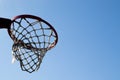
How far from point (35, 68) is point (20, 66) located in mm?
474

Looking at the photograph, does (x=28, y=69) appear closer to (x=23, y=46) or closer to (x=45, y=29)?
(x=23, y=46)

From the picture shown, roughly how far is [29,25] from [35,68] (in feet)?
4.34

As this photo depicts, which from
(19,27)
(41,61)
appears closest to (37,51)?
(41,61)

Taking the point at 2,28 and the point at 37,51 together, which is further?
the point at 37,51

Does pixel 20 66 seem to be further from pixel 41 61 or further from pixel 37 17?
pixel 37 17

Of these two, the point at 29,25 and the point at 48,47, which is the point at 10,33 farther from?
the point at 48,47

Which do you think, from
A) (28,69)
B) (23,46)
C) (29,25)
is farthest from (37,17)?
(28,69)

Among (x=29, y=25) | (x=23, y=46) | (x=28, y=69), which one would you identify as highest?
(x=29, y=25)

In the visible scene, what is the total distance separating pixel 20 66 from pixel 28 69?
0.26 meters

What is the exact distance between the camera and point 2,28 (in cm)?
971

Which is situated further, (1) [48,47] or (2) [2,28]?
(1) [48,47]

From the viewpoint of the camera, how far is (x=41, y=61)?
10.3 meters

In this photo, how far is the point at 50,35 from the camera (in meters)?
10.5

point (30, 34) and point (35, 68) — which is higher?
point (30, 34)
